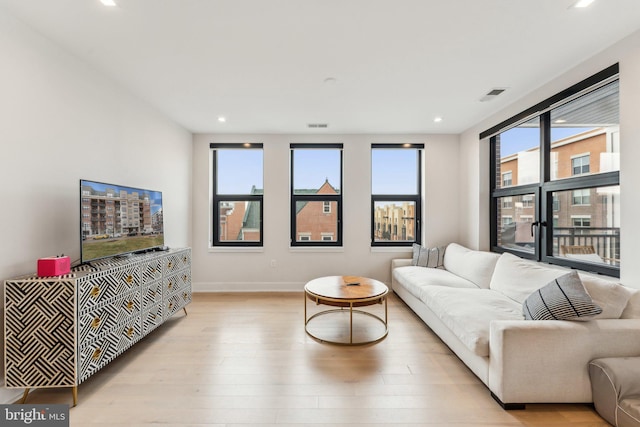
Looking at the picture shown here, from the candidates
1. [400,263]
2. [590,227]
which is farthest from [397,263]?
[590,227]

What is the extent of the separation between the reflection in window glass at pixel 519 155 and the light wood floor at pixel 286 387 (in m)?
2.12

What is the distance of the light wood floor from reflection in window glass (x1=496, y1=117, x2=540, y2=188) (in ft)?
6.95

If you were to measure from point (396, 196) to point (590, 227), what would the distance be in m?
2.41

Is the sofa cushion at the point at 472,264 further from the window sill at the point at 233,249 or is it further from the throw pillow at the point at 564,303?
the window sill at the point at 233,249

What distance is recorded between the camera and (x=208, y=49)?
84.6 inches

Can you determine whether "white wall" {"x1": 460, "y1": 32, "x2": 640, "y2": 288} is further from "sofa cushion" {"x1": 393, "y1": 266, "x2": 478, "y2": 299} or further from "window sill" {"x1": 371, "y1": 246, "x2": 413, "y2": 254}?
"window sill" {"x1": 371, "y1": 246, "x2": 413, "y2": 254}

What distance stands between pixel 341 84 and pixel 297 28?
879mm

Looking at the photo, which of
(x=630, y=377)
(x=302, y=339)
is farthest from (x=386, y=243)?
(x=630, y=377)

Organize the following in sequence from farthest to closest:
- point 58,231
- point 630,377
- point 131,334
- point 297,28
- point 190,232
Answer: point 190,232
point 131,334
point 58,231
point 297,28
point 630,377

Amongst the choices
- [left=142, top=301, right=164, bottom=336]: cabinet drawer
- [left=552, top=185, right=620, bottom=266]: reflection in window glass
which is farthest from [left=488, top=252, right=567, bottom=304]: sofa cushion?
[left=142, top=301, right=164, bottom=336]: cabinet drawer

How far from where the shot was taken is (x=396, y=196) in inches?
178

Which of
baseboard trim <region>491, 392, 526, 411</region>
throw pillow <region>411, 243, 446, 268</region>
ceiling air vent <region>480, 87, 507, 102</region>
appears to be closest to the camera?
baseboard trim <region>491, 392, 526, 411</region>

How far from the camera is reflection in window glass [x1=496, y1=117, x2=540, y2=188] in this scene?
301 centimetres

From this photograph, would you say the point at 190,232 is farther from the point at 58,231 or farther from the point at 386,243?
the point at 386,243
